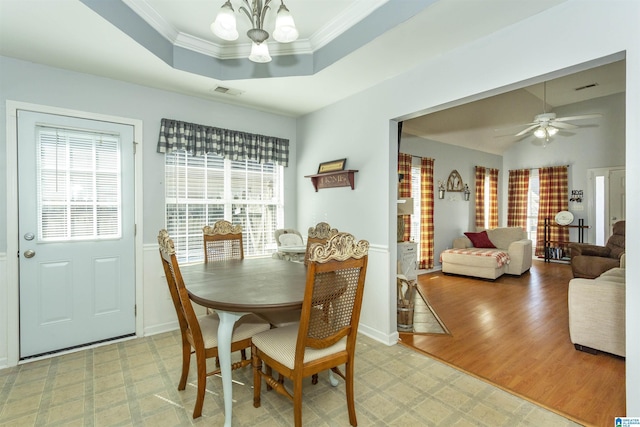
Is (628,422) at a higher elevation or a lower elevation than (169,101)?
lower

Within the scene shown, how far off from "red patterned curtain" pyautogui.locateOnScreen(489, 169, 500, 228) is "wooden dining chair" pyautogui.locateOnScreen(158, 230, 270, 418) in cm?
731

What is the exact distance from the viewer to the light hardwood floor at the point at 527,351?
2070 mm

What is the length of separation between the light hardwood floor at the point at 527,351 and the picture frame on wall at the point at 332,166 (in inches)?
75.9

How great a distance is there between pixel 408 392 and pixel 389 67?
2.62m

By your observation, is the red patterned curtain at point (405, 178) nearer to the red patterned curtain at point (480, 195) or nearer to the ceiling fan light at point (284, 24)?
the red patterned curtain at point (480, 195)

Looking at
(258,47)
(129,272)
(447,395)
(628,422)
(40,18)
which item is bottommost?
(447,395)

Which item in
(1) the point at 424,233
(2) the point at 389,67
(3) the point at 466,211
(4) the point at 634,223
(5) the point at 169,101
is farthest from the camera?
(3) the point at 466,211

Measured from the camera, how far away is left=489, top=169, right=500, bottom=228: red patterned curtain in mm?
7672

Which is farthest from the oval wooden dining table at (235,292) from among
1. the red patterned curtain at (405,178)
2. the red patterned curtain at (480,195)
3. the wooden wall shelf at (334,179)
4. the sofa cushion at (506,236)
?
the red patterned curtain at (480,195)

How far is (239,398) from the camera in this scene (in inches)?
82.1

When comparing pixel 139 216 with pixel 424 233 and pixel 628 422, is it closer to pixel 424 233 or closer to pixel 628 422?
pixel 628 422

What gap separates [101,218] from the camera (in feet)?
9.63

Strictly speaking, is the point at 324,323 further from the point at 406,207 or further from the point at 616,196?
the point at 616,196

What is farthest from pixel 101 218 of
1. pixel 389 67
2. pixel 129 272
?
pixel 389 67
